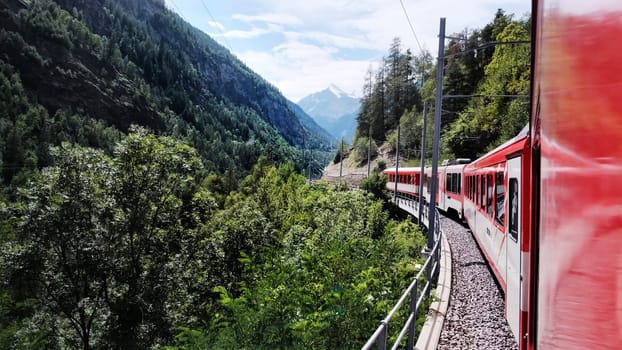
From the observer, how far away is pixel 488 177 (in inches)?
406

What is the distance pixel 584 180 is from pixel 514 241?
5.00 metres

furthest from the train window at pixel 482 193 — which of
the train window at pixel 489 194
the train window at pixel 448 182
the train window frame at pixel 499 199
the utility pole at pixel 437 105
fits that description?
the train window at pixel 448 182

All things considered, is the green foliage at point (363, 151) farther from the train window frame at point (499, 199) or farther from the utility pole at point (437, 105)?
the train window frame at point (499, 199)

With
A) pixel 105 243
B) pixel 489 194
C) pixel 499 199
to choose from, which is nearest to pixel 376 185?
pixel 105 243

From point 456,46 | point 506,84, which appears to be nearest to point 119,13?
point 456,46

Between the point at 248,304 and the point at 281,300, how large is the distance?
1564mm

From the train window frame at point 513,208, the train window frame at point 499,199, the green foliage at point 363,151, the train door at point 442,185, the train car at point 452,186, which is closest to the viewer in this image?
the train window frame at point 513,208

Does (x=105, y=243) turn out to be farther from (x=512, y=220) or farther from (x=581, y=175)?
(x=581, y=175)

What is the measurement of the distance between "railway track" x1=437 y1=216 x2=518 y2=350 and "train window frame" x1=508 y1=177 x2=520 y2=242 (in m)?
2.18

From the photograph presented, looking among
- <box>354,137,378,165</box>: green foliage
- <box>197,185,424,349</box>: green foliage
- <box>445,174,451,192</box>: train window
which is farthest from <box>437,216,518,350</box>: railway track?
<box>354,137,378,165</box>: green foliage

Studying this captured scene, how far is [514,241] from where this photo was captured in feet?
19.2

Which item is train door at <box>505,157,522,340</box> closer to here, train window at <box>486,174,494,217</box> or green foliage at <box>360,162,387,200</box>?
train window at <box>486,174,494,217</box>

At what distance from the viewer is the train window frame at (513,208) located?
19.4 ft

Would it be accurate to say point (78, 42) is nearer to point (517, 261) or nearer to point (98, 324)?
point (98, 324)
